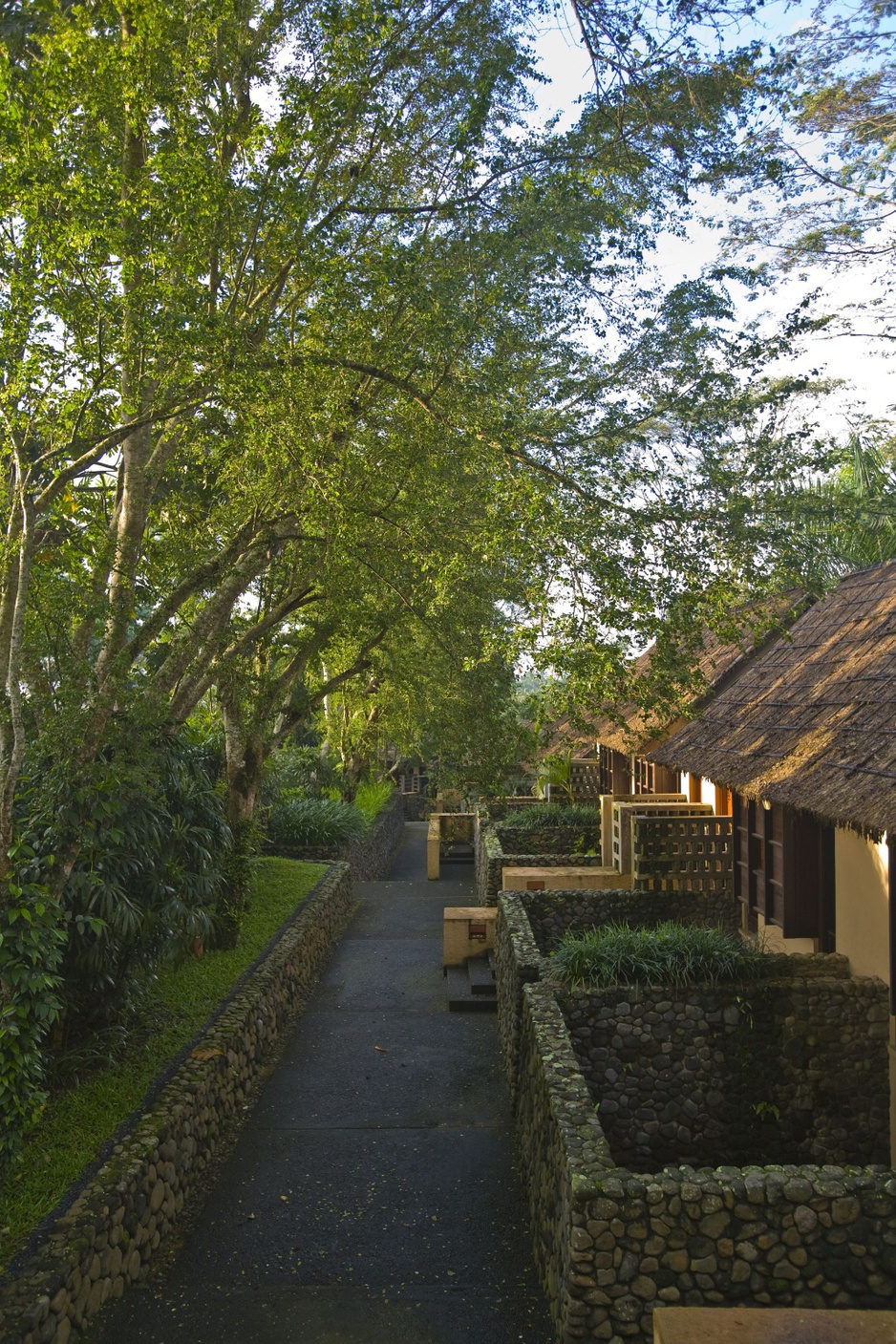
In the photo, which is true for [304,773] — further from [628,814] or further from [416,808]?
[416,808]

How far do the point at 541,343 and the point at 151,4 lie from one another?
171 inches

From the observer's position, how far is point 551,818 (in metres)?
18.9

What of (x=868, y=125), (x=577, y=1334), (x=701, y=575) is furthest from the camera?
(x=868, y=125)

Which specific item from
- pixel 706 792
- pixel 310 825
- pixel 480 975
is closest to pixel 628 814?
pixel 706 792

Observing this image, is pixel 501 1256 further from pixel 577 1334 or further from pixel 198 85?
pixel 198 85

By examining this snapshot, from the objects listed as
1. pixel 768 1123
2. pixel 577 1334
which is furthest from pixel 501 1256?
pixel 768 1123

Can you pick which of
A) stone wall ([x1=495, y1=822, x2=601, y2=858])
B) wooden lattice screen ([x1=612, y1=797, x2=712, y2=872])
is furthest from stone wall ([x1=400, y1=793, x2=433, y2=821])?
wooden lattice screen ([x1=612, y1=797, x2=712, y2=872])

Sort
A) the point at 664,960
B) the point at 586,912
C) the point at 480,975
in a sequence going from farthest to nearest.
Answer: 1. the point at 480,975
2. the point at 586,912
3. the point at 664,960

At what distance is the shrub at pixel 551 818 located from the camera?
18406mm

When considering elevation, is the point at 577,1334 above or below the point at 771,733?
below

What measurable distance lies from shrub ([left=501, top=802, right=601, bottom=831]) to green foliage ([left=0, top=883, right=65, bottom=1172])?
1254 centimetres

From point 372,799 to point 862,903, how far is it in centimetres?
1953

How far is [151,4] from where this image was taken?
6406 millimetres

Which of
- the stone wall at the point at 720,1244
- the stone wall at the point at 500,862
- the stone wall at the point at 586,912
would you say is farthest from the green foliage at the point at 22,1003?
the stone wall at the point at 500,862
